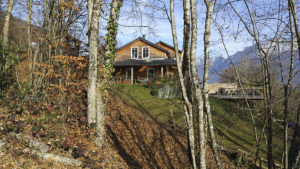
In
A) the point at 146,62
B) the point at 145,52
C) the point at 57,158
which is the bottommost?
the point at 57,158

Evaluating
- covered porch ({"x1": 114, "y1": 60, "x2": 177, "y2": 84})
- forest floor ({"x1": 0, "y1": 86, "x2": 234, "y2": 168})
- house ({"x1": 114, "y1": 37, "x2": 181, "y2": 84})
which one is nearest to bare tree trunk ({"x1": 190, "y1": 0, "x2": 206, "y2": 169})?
forest floor ({"x1": 0, "y1": 86, "x2": 234, "y2": 168})

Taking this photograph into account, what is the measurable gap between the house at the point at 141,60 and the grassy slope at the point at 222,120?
8695 millimetres

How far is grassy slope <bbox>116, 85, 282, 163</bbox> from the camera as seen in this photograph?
11398mm

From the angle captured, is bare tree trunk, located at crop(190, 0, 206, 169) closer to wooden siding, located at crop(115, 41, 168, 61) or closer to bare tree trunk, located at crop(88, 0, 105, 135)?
bare tree trunk, located at crop(88, 0, 105, 135)

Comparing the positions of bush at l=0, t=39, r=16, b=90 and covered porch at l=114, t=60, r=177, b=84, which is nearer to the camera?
bush at l=0, t=39, r=16, b=90

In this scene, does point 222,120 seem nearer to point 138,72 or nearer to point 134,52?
point 138,72

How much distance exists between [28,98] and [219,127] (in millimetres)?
11341

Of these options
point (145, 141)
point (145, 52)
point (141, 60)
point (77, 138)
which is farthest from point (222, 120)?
point (145, 52)

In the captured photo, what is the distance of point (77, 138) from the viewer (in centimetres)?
715

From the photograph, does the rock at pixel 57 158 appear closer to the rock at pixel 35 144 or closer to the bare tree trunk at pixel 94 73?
the rock at pixel 35 144

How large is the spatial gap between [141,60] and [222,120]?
50.1ft

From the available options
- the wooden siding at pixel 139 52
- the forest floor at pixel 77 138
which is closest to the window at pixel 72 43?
the forest floor at pixel 77 138

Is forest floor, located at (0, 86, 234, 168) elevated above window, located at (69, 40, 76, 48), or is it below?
below

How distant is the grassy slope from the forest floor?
94cm
